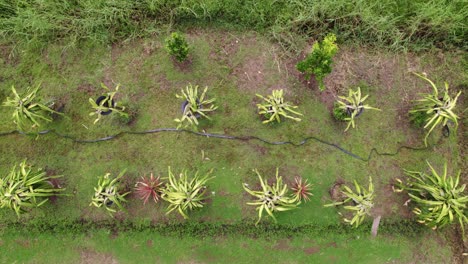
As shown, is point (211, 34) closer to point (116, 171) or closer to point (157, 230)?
point (116, 171)

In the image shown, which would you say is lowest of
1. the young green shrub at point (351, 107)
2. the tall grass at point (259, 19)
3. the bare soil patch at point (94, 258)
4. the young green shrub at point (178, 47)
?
the bare soil patch at point (94, 258)

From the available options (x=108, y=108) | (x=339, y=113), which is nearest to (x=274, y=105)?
(x=339, y=113)

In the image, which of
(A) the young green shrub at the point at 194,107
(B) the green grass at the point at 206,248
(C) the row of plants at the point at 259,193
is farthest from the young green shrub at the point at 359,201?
(A) the young green shrub at the point at 194,107

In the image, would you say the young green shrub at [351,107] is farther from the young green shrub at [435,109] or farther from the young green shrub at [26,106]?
the young green shrub at [26,106]

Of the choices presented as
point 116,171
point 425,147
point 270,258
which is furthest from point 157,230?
point 425,147

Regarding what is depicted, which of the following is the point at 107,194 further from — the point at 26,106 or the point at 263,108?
the point at 263,108

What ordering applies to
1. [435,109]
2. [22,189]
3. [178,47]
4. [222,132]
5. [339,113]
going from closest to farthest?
[22,189] → [435,109] → [178,47] → [339,113] → [222,132]

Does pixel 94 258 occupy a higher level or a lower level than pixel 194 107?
lower
